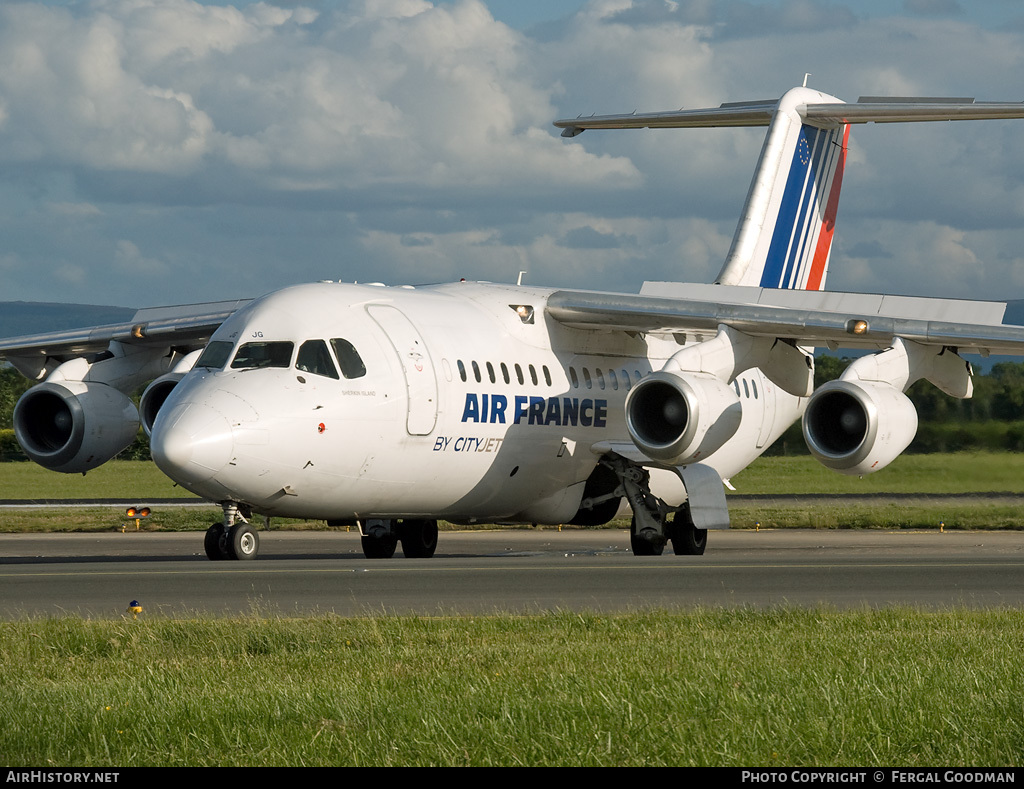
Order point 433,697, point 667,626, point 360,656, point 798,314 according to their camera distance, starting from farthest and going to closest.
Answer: point 798,314 → point 667,626 → point 360,656 → point 433,697

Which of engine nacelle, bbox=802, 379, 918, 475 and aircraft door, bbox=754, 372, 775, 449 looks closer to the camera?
engine nacelle, bbox=802, 379, 918, 475

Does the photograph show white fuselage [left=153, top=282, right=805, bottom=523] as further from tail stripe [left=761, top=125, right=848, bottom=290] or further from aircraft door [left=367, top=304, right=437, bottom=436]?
tail stripe [left=761, top=125, right=848, bottom=290]

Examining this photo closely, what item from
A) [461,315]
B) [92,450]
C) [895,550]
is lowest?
[895,550]

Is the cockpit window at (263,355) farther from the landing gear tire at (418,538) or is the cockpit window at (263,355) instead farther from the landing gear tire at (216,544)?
the landing gear tire at (418,538)

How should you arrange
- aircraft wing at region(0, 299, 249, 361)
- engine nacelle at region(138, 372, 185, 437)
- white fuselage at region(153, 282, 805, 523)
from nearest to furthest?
white fuselage at region(153, 282, 805, 523)
engine nacelle at region(138, 372, 185, 437)
aircraft wing at region(0, 299, 249, 361)

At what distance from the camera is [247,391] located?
17.6m

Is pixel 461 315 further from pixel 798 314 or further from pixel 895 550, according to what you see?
pixel 895 550

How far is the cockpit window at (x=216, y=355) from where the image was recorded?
60.3 feet

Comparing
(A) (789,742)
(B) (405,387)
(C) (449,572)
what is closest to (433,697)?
(A) (789,742)

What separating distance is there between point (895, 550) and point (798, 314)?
5045 mm

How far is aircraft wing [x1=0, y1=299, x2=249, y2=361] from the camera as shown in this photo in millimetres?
23203

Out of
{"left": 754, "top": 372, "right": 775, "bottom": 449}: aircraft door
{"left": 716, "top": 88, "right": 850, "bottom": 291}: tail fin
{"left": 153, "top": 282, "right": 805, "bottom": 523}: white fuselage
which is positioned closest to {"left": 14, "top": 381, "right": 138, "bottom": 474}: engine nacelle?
{"left": 153, "top": 282, "right": 805, "bottom": 523}: white fuselage

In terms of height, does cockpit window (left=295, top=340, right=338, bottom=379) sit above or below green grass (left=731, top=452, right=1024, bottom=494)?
above
